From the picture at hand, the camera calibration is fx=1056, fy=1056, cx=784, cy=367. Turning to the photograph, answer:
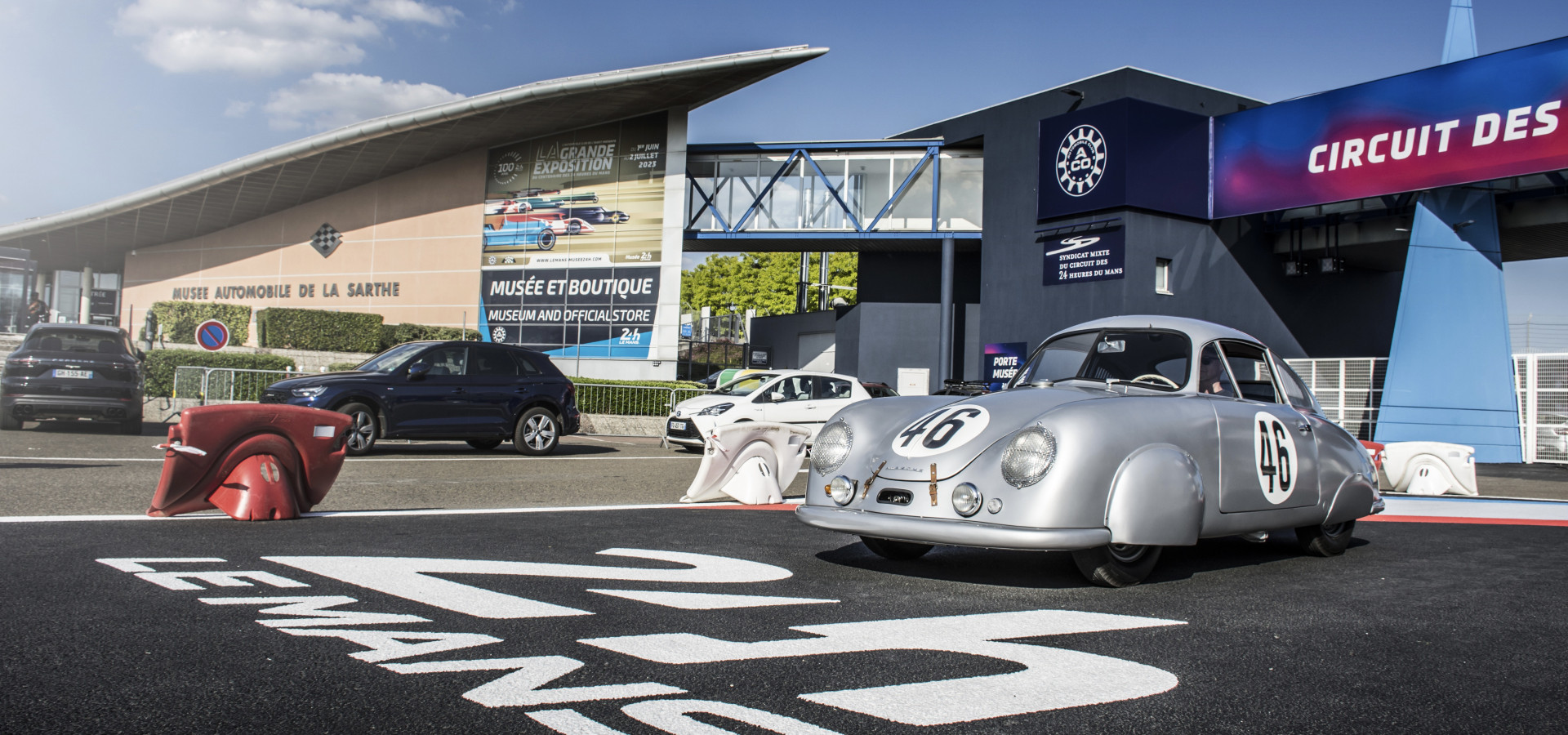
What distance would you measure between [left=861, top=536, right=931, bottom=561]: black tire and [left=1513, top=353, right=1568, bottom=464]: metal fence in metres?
19.4

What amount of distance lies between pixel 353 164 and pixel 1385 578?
111 ft

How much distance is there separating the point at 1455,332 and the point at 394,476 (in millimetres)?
19778

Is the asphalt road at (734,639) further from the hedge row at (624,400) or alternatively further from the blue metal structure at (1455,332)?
the hedge row at (624,400)

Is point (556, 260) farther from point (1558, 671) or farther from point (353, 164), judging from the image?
point (1558, 671)

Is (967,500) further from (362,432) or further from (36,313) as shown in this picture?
(36,313)

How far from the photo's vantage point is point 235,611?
13.0ft

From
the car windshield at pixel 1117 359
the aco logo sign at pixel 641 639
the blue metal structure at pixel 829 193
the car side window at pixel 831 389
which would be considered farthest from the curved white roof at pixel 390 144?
the aco logo sign at pixel 641 639

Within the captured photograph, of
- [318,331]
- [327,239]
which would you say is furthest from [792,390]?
[327,239]

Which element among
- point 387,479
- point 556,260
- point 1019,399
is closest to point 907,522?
point 1019,399

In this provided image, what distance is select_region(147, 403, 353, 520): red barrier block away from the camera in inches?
261

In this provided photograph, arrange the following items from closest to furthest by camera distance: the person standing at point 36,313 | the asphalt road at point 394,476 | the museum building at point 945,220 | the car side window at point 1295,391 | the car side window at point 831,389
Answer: the car side window at point 1295,391, the asphalt road at point 394,476, the car side window at point 831,389, the museum building at point 945,220, the person standing at point 36,313

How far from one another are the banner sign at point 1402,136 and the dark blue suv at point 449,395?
1777 cm

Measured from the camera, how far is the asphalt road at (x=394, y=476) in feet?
26.0

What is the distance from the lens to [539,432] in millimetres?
14523
